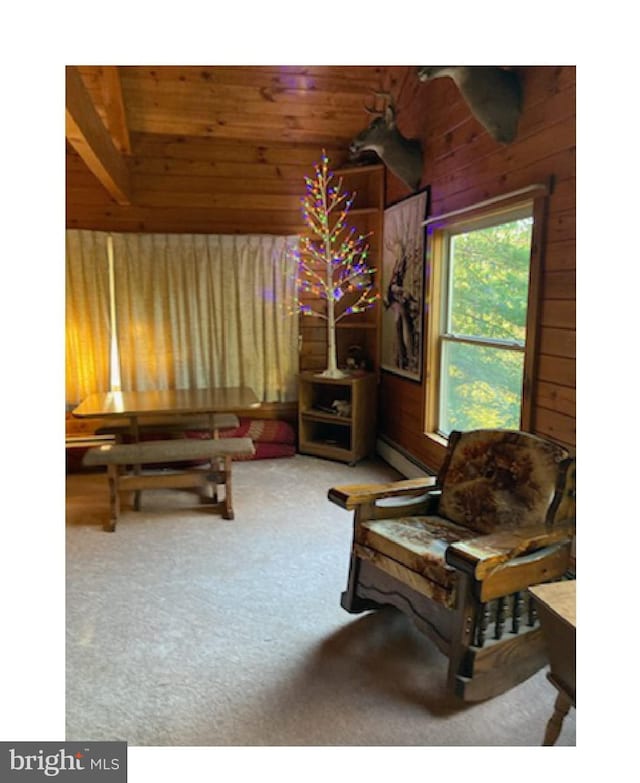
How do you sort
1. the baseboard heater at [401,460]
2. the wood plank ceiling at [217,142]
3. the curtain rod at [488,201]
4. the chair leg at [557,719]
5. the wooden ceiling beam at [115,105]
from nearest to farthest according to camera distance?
1. the chair leg at [557,719]
2. the curtain rod at [488,201]
3. the baseboard heater at [401,460]
4. the wooden ceiling beam at [115,105]
5. the wood plank ceiling at [217,142]

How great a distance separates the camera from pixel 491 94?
2.53m

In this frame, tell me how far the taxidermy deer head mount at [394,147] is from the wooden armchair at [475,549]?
Answer: 2173 millimetres

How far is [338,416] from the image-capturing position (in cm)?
455

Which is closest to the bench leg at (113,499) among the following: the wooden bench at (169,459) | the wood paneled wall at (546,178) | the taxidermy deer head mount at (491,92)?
the wooden bench at (169,459)

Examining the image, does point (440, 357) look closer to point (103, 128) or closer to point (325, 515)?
point (325, 515)

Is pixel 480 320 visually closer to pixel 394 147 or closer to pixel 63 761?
pixel 394 147

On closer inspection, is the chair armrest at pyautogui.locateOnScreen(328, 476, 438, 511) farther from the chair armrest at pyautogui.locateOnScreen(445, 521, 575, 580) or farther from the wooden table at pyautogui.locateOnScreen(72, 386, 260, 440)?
the wooden table at pyautogui.locateOnScreen(72, 386, 260, 440)

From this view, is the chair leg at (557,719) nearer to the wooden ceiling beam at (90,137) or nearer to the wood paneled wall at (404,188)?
the wood paneled wall at (404,188)

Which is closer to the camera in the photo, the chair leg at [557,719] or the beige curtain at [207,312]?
the chair leg at [557,719]

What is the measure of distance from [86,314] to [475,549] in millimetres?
4021

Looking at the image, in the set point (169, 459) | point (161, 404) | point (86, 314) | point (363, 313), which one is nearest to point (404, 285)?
point (363, 313)

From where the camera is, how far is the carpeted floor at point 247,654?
168 centimetres

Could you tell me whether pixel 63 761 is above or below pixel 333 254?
below
